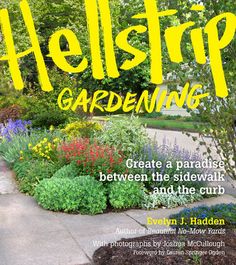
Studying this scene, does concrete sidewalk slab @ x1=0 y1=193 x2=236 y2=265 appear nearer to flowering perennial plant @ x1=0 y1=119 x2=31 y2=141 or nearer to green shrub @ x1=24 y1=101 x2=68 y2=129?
flowering perennial plant @ x1=0 y1=119 x2=31 y2=141

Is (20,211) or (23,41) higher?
(23,41)

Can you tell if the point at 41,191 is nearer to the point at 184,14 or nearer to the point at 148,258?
the point at 148,258

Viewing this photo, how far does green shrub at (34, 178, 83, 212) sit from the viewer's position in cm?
530

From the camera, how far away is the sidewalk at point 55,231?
388 centimetres

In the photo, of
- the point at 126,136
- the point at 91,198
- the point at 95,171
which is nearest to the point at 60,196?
the point at 91,198

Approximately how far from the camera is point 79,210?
5363 mm

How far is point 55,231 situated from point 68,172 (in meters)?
1.60

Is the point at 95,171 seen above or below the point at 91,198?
above

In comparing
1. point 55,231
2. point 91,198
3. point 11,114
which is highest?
point 11,114

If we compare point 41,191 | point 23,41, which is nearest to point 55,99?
point 23,41

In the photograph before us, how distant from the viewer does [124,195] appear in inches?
216

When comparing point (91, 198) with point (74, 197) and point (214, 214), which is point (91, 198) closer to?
point (74, 197)

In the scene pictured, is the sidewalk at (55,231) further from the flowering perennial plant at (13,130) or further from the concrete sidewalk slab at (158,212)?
the flowering perennial plant at (13,130)

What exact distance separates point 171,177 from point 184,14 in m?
3.05
